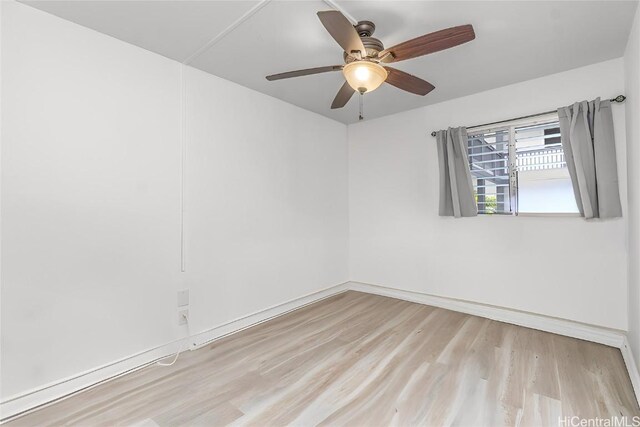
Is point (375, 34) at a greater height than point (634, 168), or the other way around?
point (375, 34)

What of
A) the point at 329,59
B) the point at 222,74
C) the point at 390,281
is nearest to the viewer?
the point at 329,59

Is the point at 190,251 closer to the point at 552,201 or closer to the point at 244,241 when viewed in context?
the point at 244,241

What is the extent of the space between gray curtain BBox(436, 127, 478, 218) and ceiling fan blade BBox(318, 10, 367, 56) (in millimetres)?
1902

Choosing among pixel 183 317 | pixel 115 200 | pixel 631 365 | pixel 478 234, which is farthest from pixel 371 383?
pixel 115 200

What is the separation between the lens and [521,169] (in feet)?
9.25

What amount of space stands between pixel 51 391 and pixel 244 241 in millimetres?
1601

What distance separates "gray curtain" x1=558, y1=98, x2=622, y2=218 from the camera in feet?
7.55

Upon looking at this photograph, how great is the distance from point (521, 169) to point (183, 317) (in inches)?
133

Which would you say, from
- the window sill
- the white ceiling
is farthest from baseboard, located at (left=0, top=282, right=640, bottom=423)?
the white ceiling

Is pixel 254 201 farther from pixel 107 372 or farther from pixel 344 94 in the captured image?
pixel 107 372

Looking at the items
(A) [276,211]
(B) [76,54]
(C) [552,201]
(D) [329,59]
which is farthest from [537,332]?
(B) [76,54]

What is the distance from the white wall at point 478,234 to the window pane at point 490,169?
149mm

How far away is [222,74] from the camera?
101 inches

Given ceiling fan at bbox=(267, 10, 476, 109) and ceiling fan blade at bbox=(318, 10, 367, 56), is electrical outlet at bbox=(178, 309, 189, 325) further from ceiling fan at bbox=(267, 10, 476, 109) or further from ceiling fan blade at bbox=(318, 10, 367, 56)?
ceiling fan blade at bbox=(318, 10, 367, 56)
